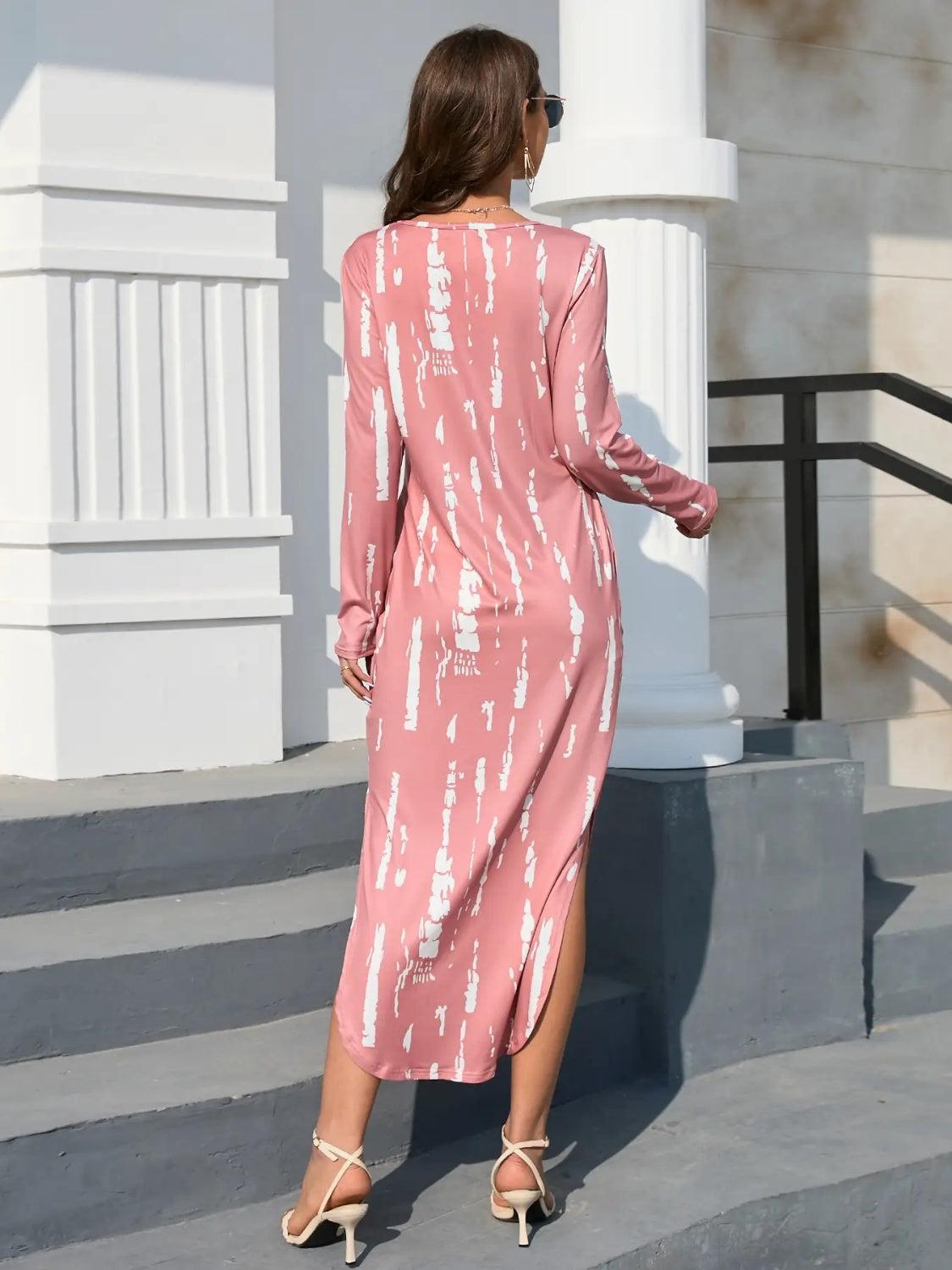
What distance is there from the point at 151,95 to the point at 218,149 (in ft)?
0.60

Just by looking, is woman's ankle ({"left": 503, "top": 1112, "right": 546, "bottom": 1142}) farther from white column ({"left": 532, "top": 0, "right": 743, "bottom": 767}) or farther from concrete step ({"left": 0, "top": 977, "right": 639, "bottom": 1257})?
white column ({"left": 532, "top": 0, "right": 743, "bottom": 767})

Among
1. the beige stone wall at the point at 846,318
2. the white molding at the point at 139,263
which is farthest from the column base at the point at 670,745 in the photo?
the beige stone wall at the point at 846,318

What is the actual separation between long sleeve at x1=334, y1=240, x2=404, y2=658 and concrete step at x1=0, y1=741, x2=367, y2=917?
0.89 m

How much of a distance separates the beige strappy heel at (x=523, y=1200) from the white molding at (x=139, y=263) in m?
1.99

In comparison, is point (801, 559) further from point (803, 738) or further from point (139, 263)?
point (139, 263)

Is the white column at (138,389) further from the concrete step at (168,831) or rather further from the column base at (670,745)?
the column base at (670,745)

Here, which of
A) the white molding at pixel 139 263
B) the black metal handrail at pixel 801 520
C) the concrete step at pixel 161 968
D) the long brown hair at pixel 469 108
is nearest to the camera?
the long brown hair at pixel 469 108

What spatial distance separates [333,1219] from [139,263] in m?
2.08

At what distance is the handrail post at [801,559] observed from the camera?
4.50 metres

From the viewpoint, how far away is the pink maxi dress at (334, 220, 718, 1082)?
2.59 m

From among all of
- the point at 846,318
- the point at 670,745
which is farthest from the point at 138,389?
the point at 846,318

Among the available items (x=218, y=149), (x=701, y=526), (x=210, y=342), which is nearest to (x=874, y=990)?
(x=701, y=526)

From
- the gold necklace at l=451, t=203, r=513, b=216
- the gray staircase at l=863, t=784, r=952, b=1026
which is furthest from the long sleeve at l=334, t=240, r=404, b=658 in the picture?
the gray staircase at l=863, t=784, r=952, b=1026

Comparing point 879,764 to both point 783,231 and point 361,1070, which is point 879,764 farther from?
point 361,1070
